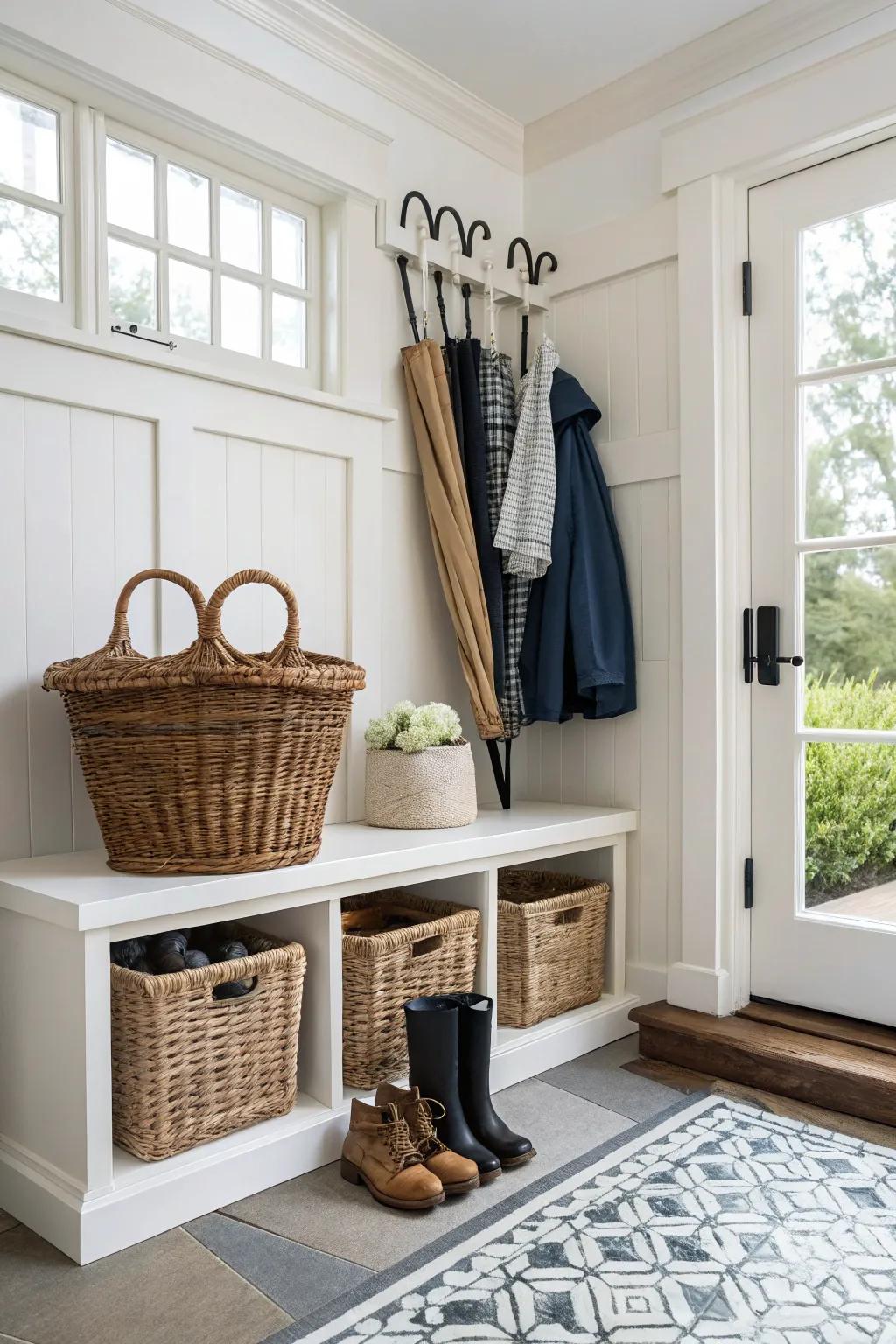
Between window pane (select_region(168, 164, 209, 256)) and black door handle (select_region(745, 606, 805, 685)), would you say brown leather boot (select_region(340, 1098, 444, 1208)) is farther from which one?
window pane (select_region(168, 164, 209, 256))

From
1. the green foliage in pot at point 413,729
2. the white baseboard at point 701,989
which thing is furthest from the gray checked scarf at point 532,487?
the white baseboard at point 701,989

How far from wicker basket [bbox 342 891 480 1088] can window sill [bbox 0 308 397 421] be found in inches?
46.9

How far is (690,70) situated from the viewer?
2.49 m

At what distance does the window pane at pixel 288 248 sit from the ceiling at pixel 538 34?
48 centimetres

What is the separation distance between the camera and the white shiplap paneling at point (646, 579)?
8.39ft

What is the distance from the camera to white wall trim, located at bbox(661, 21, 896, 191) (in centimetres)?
217

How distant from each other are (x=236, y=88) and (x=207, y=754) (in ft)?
4.93

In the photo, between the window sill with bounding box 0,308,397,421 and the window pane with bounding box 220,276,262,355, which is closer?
→ the window sill with bounding box 0,308,397,421

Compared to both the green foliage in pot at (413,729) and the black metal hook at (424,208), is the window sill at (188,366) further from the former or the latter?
the green foliage in pot at (413,729)

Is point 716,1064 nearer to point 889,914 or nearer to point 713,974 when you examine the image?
point 713,974

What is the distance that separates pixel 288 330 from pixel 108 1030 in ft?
5.41

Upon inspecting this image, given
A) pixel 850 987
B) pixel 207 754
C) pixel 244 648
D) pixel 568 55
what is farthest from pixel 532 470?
pixel 850 987

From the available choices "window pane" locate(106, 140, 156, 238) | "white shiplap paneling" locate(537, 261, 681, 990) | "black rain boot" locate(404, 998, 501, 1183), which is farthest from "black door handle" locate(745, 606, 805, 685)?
"window pane" locate(106, 140, 156, 238)

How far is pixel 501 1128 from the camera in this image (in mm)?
1854
